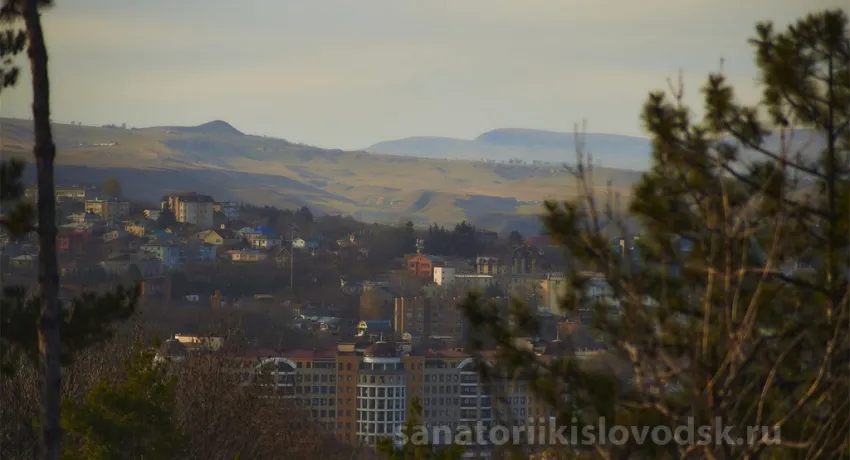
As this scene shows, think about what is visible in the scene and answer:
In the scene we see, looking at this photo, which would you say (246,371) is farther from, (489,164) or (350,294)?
(489,164)

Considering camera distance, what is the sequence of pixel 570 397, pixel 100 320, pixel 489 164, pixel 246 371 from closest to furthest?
pixel 570 397 → pixel 100 320 → pixel 246 371 → pixel 489 164

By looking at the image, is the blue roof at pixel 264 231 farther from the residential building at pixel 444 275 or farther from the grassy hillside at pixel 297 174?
the residential building at pixel 444 275

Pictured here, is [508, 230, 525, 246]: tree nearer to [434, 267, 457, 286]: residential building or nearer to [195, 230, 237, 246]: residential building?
[434, 267, 457, 286]: residential building

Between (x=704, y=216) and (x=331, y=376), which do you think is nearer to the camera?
(x=704, y=216)

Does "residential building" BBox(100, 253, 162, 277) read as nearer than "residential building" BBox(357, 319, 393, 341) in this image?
No

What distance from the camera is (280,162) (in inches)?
6713

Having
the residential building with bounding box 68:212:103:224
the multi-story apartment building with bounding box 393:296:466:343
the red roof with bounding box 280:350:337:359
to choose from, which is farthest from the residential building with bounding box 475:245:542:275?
the red roof with bounding box 280:350:337:359

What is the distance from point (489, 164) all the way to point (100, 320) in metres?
152

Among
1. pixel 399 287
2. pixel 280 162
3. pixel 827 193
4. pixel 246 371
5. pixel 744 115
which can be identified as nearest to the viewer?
pixel 827 193

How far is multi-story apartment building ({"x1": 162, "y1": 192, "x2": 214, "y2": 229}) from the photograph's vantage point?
82.2 m

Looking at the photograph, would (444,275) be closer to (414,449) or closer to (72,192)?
A: (72,192)

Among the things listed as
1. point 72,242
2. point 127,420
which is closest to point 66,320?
point 127,420

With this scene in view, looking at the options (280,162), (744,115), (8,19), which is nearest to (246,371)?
(8,19)

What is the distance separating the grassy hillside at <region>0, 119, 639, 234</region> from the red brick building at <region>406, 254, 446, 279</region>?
23.2 metres
